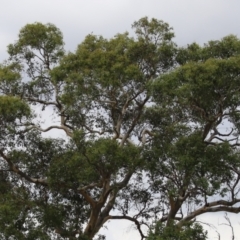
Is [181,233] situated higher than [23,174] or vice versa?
[23,174]

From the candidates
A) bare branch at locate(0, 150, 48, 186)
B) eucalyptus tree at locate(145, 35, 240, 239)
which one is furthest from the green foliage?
bare branch at locate(0, 150, 48, 186)

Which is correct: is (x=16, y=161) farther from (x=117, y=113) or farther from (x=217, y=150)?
(x=217, y=150)

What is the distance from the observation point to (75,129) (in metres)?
15.2

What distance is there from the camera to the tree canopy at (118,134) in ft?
44.4

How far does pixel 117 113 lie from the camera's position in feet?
53.7

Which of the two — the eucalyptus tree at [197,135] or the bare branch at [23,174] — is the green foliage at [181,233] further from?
the bare branch at [23,174]

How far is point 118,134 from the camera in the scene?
15.7m

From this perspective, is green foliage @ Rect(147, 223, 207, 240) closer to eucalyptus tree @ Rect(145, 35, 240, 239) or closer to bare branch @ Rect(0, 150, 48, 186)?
eucalyptus tree @ Rect(145, 35, 240, 239)

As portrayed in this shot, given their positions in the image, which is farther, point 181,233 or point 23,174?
point 23,174

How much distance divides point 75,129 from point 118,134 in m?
1.19

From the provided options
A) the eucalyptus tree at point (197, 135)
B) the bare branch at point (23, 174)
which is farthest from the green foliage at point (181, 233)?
the bare branch at point (23, 174)

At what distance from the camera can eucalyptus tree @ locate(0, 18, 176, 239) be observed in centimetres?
1402

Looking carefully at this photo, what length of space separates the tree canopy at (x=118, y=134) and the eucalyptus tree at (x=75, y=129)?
28 millimetres

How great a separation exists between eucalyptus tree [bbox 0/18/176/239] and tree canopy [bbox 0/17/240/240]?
0.03 m
